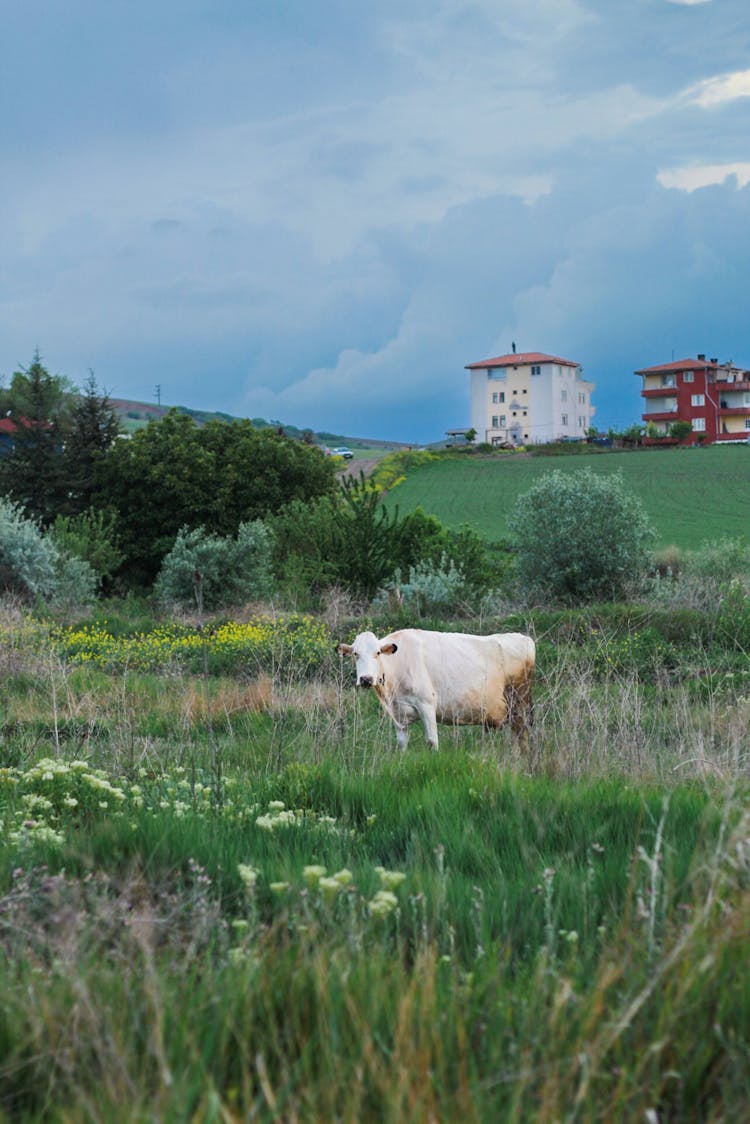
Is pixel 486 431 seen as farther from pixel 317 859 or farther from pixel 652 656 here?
pixel 317 859

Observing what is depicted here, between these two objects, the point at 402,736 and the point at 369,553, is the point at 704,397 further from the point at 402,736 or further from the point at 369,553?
the point at 402,736

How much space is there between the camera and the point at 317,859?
3.87 metres

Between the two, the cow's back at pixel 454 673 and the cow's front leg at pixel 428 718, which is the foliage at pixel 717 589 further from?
the cow's front leg at pixel 428 718

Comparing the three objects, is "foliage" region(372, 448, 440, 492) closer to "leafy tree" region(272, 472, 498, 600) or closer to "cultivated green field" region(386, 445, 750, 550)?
"cultivated green field" region(386, 445, 750, 550)

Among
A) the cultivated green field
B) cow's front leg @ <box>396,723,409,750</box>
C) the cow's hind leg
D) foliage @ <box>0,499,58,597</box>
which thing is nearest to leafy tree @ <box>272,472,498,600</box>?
foliage @ <box>0,499,58,597</box>

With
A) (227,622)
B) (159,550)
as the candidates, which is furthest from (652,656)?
(159,550)

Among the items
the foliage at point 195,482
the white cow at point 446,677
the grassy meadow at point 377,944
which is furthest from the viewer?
the foliage at point 195,482

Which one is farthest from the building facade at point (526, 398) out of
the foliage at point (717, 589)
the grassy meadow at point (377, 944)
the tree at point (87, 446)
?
the grassy meadow at point (377, 944)

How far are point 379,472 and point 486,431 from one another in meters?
61.4

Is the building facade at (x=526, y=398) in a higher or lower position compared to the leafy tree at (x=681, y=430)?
higher

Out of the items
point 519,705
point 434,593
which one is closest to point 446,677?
point 519,705

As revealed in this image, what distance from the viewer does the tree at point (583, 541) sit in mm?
21172

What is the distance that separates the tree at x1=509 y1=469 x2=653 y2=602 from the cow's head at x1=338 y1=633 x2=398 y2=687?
13410 mm

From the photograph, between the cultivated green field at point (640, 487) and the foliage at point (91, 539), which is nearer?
the foliage at point (91, 539)
